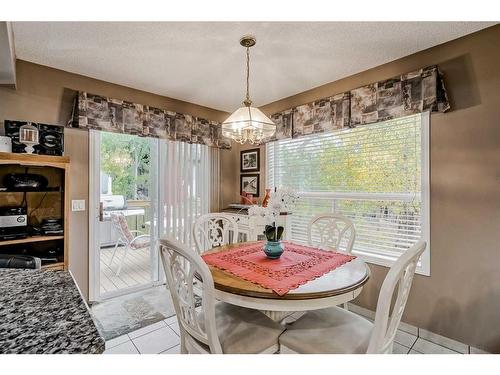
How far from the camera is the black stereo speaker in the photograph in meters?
2.23

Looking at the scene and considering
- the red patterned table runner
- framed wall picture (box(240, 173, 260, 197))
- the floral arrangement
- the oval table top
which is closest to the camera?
the oval table top

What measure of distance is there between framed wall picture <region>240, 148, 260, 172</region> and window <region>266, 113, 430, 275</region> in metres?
0.57

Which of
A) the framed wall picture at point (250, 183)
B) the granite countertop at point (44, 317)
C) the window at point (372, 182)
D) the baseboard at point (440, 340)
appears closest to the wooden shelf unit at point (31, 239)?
the granite countertop at point (44, 317)

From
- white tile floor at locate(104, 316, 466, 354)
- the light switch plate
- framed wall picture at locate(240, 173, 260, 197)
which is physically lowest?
white tile floor at locate(104, 316, 466, 354)

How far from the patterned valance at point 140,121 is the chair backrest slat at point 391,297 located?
2.86 meters

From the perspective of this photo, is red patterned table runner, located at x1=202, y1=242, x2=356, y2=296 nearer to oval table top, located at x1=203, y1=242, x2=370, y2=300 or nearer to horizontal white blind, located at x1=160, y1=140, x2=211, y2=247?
oval table top, located at x1=203, y1=242, x2=370, y2=300

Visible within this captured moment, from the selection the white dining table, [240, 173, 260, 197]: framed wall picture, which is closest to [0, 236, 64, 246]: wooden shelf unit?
the white dining table

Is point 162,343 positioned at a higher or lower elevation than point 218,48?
lower

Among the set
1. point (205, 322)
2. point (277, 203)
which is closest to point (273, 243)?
point (277, 203)

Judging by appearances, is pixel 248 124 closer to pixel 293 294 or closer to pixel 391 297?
pixel 293 294

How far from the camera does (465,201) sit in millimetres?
2072

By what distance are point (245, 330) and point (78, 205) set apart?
86.7 inches
